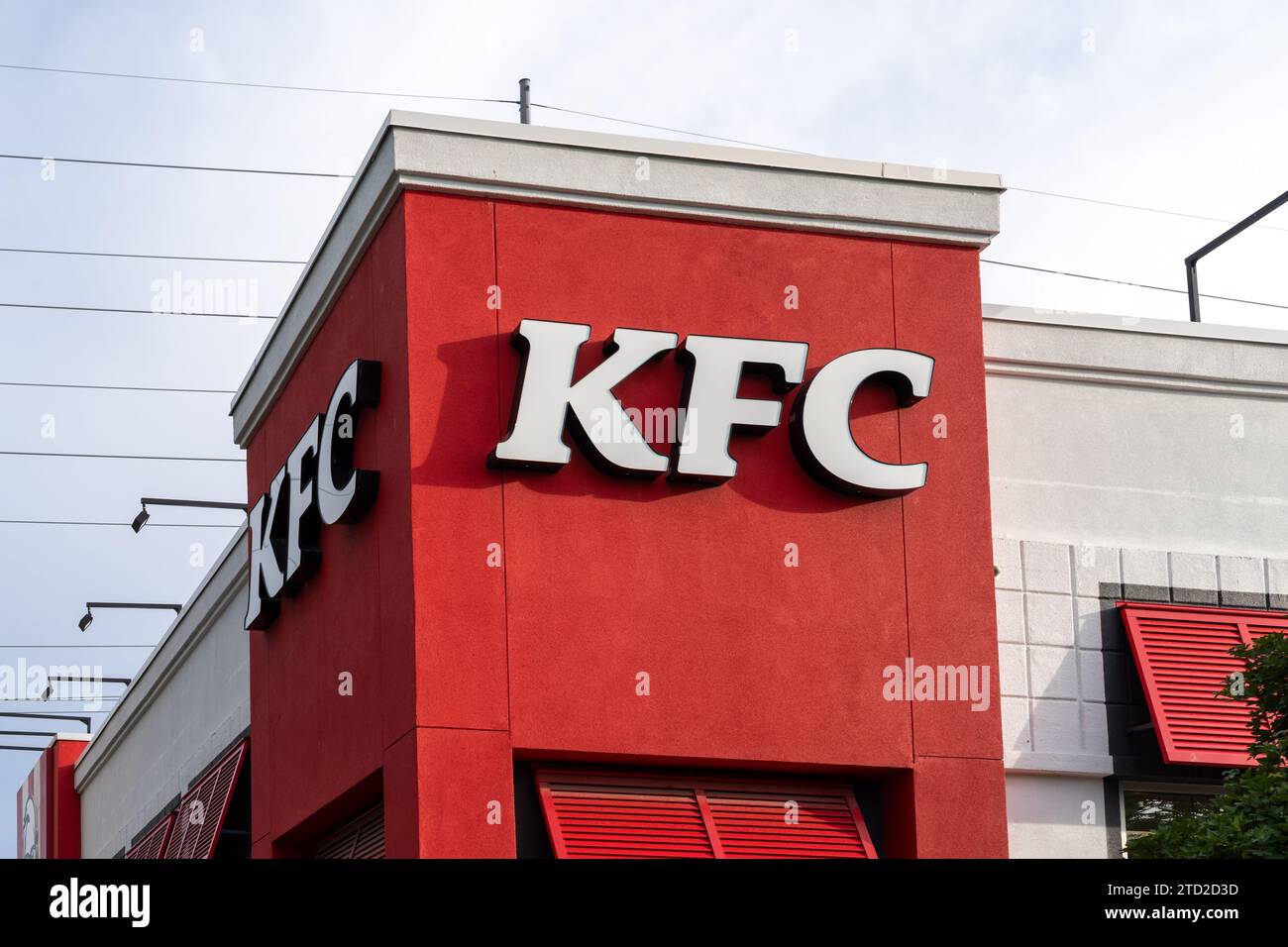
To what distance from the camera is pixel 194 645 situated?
2383 cm

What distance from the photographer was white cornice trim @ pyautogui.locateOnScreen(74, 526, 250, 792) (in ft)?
71.1

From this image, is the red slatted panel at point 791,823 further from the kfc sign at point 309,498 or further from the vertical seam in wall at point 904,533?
the kfc sign at point 309,498

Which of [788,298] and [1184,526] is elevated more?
[788,298]

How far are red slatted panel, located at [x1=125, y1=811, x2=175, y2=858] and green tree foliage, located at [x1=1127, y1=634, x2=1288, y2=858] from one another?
43.7 feet

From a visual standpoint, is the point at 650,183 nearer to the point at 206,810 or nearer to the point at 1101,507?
the point at 1101,507

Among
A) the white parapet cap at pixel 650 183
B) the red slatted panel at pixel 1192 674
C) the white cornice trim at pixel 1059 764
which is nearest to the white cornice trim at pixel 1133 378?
the white parapet cap at pixel 650 183

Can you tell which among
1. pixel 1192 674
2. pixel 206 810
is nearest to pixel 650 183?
pixel 1192 674

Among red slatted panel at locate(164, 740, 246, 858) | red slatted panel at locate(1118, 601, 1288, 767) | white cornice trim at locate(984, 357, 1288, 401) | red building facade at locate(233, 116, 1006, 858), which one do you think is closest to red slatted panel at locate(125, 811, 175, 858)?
red slatted panel at locate(164, 740, 246, 858)

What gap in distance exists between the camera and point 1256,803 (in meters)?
11.6
